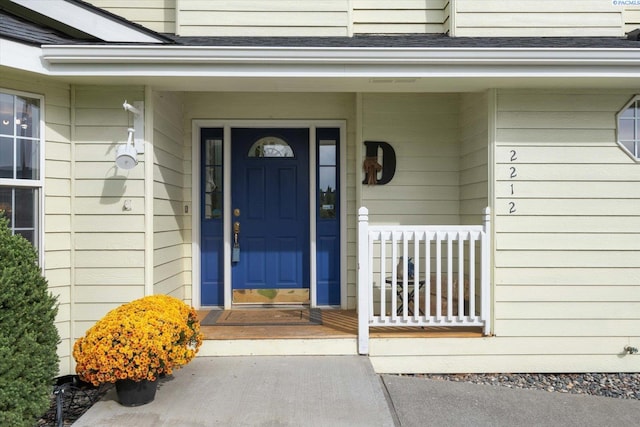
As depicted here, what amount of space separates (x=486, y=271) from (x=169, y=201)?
8.92 ft

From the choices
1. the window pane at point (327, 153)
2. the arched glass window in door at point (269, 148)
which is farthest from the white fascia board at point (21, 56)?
the window pane at point (327, 153)

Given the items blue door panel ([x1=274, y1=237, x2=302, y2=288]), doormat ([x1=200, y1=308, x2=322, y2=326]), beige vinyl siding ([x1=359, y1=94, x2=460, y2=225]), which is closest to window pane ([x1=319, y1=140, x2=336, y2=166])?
beige vinyl siding ([x1=359, y1=94, x2=460, y2=225])

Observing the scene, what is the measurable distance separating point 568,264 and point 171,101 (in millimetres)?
3577

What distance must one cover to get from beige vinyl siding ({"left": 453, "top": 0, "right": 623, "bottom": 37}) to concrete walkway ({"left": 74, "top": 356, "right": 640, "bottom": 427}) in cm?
305

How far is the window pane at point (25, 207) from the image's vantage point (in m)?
3.09

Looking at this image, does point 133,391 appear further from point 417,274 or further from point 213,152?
point 213,152

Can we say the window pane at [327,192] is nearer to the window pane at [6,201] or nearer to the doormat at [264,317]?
the doormat at [264,317]

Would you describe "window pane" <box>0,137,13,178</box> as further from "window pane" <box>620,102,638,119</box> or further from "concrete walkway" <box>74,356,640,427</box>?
"window pane" <box>620,102,638,119</box>

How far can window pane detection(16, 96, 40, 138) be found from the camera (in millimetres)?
3086

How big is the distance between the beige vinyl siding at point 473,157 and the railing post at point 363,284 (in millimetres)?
1065

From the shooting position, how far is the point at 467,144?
13.3 ft

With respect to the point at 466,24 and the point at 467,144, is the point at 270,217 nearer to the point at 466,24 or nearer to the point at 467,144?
the point at 467,144

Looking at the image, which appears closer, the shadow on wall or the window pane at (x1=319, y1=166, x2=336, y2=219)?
the shadow on wall

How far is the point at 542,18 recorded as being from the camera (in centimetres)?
396
